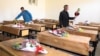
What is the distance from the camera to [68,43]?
2.66m

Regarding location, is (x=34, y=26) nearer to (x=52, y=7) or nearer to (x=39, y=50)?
(x=39, y=50)

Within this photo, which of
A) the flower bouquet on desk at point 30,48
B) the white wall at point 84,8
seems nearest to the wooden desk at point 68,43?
the flower bouquet on desk at point 30,48

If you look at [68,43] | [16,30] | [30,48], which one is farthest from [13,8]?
[30,48]

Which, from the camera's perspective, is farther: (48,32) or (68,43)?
(48,32)

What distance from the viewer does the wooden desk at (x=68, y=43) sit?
2.56 m

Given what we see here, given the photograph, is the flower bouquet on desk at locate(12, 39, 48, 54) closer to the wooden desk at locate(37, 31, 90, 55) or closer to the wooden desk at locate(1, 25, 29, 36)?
the wooden desk at locate(37, 31, 90, 55)

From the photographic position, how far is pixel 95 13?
7.96 meters

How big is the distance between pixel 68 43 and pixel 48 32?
28.0 inches

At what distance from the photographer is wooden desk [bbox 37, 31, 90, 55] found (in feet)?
8.39

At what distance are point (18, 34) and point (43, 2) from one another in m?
5.64

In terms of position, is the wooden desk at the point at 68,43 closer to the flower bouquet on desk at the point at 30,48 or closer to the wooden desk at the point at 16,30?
the flower bouquet on desk at the point at 30,48

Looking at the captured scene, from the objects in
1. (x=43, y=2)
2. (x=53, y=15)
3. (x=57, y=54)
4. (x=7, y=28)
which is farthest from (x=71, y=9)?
(x=57, y=54)

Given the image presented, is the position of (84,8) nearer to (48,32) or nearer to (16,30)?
(16,30)

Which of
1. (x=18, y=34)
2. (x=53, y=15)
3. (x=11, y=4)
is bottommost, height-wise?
(x=18, y=34)
